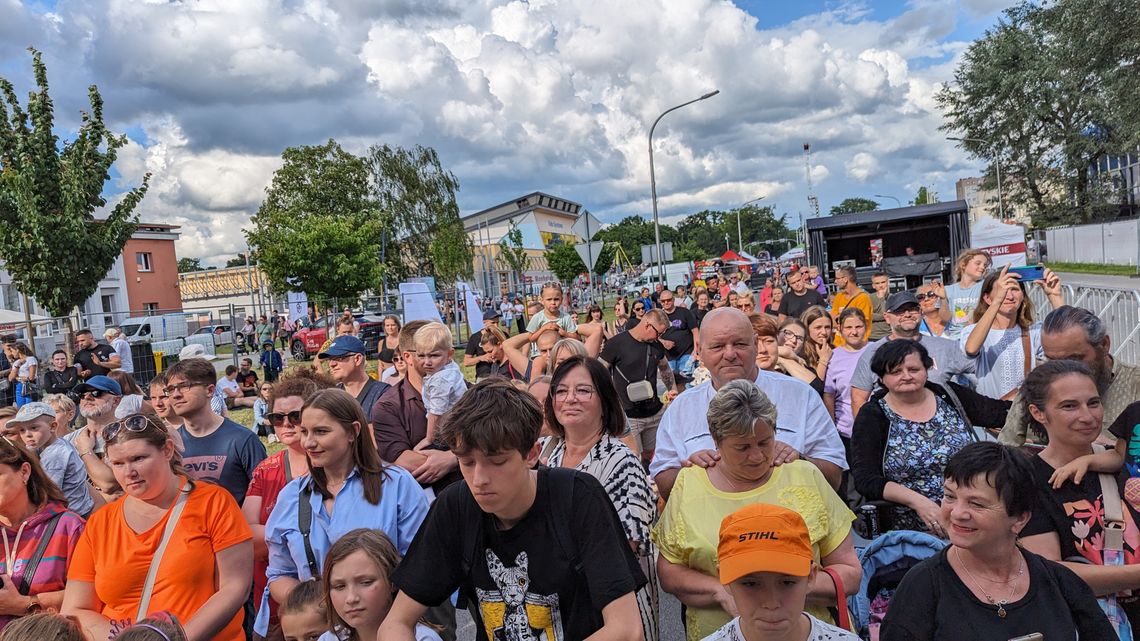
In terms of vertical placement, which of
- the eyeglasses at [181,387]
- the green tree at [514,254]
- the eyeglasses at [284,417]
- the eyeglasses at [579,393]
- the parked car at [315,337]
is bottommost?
the parked car at [315,337]

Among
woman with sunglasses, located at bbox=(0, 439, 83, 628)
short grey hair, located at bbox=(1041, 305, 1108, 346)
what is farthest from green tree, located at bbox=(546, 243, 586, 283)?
woman with sunglasses, located at bbox=(0, 439, 83, 628)

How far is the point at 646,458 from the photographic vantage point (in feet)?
19.7

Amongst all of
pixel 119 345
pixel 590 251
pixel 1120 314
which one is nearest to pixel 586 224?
pixel 590 251

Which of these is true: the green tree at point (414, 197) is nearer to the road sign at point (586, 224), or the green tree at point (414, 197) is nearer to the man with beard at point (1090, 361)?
the road sign at point (586, 224)

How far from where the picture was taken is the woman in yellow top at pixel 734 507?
263 cm

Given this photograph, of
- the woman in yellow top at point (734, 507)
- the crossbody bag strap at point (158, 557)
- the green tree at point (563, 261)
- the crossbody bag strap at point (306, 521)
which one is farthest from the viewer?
the green tree at point (563, 261)

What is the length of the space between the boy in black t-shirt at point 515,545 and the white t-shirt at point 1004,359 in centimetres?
394

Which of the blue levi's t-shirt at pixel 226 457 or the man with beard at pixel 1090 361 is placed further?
the blue levi's t-shirt at pixel 226 457

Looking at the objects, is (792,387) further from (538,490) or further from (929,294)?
(929,294)

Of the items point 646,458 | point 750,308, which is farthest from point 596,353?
point 750,308

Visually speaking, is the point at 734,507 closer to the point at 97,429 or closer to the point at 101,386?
the point at 97,429

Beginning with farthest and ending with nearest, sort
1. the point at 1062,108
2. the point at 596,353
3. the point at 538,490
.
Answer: the point at 1062,108, the point at 596,353, the point at 538,490

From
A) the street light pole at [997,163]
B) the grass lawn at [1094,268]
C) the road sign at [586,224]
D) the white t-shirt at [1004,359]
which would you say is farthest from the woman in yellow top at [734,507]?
the street light pole at [997,163]

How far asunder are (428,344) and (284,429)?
103 centimetres
